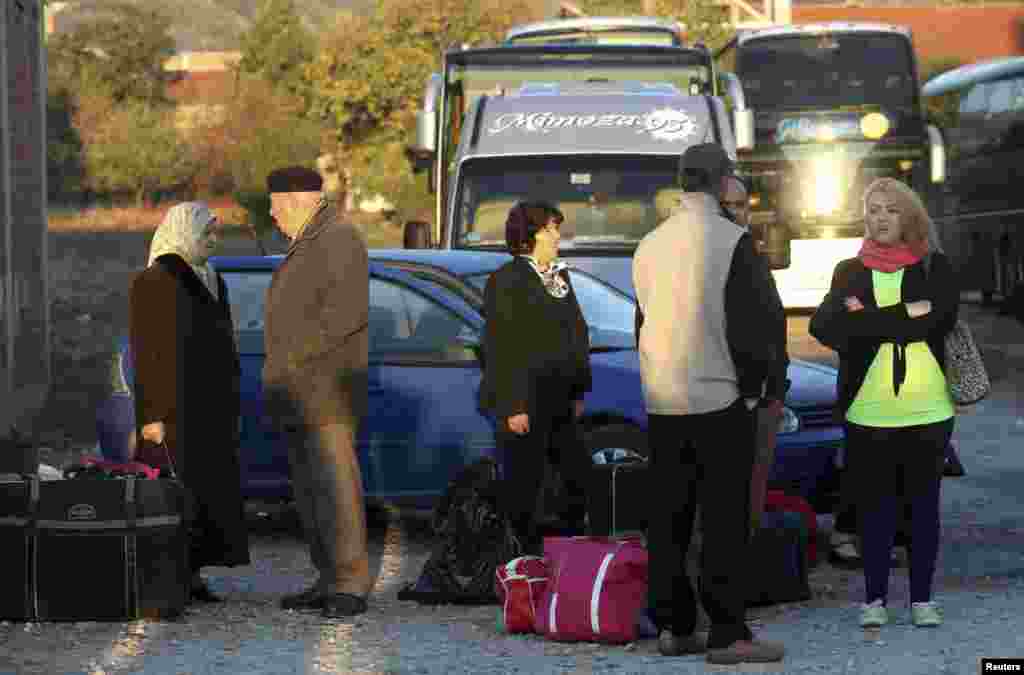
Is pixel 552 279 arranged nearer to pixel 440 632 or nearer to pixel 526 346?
pixel 526 346

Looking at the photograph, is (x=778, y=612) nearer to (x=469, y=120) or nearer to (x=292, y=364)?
(x=292, y=364)

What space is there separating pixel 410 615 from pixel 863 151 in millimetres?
20341

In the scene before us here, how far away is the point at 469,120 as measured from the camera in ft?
56.4

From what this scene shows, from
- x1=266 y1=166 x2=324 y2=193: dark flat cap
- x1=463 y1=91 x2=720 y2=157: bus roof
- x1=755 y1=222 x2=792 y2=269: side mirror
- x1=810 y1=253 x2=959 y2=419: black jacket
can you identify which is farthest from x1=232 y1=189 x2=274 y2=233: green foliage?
x1=810 y1=253 x2=959 y2=419: black jacket

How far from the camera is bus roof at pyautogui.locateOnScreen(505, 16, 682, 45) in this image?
1049 inches

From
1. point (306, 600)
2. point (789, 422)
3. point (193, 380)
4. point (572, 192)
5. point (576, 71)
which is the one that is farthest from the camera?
point (576, 71)

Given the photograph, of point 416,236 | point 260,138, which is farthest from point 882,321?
point 260,138

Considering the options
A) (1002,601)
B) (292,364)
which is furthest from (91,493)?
(1002,601)

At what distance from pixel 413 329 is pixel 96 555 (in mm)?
2514

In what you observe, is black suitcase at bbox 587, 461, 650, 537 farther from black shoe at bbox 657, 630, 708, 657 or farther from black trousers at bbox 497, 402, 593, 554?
black shoe at bbox 657, 630, 708, 657

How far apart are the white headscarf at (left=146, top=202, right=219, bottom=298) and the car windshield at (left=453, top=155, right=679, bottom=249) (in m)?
6.30

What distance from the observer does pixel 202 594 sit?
9.84 m

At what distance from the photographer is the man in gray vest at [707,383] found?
7.98 meters
